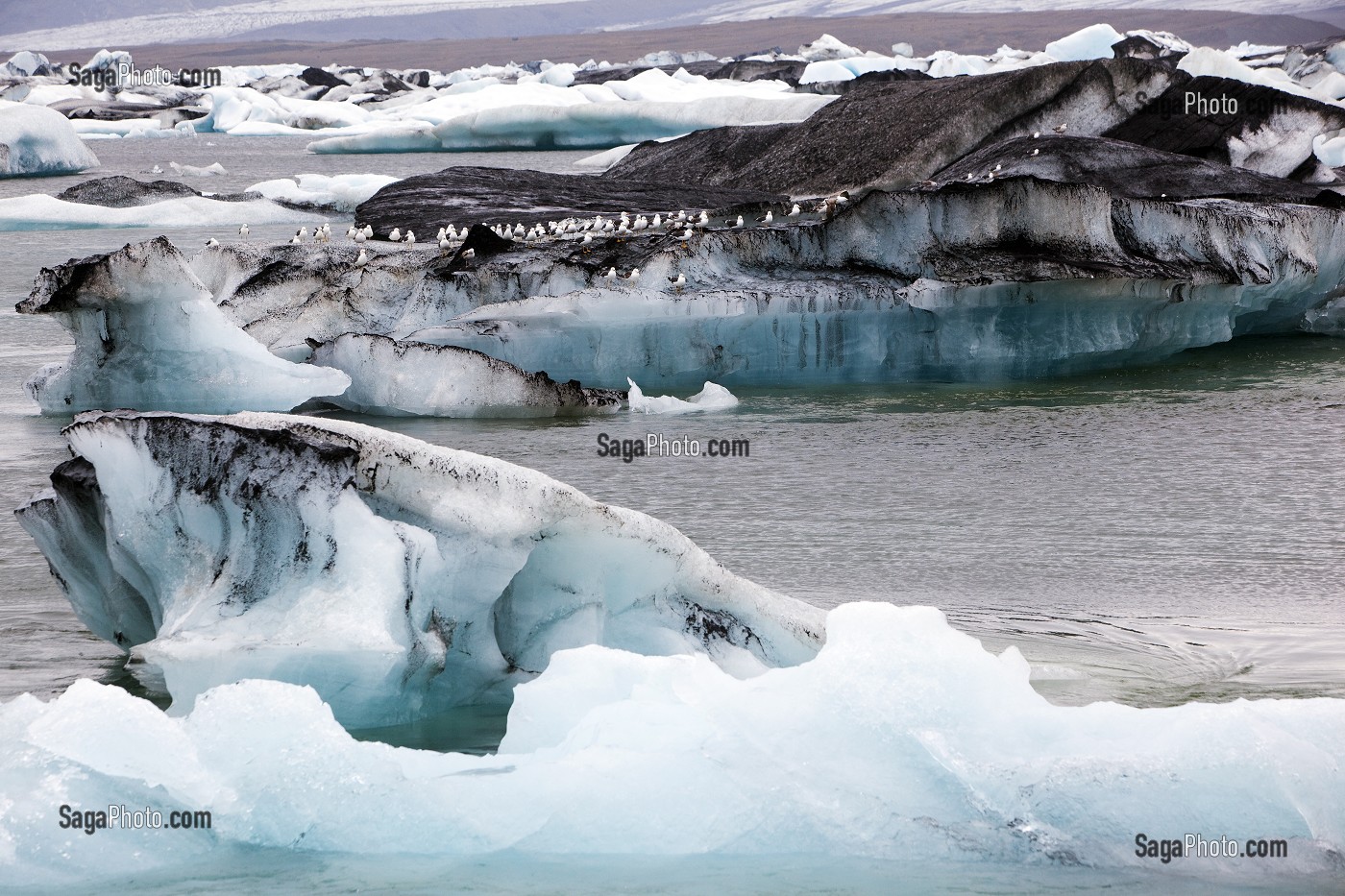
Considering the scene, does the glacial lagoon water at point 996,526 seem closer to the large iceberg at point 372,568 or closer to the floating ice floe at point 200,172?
the large iceberg at point 372,568

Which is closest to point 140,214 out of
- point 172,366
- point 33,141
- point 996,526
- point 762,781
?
point 33,141

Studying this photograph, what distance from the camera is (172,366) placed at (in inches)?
279

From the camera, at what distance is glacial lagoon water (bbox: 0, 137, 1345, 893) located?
275 centimetres

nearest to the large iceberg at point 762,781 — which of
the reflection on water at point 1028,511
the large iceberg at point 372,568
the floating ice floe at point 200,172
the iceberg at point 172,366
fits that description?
the large iceberg at point 372,568

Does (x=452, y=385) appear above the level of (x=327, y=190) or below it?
below

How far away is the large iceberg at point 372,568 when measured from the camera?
332 centimetres

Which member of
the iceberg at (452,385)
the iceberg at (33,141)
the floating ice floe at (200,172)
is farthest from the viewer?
the floating ice floe at (200,172)

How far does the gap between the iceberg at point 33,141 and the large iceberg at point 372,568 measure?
20.2 meters

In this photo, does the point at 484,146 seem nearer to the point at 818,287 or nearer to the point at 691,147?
the point at 691,147

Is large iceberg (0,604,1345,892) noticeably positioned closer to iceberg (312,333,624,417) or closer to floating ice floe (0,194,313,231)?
iceberg (312,333,624,417)

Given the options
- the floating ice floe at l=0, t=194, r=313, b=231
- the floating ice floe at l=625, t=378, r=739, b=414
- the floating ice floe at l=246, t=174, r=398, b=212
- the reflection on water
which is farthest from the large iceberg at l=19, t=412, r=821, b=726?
the floating ice floe at l=246, t=174, r=398, b=212

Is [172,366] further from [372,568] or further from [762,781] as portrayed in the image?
[762,781]

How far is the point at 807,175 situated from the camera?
43.1 ft

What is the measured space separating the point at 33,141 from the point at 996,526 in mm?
20317
